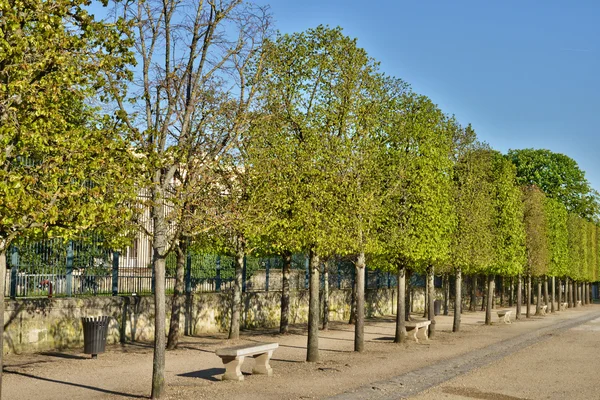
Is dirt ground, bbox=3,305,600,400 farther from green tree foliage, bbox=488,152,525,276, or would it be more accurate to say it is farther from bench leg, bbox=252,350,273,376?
green tree foliage, bbox=488,152,525,276

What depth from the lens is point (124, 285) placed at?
86.4 feet

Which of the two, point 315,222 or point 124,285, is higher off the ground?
point 315,222

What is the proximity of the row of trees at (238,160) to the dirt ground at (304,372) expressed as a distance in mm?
1246

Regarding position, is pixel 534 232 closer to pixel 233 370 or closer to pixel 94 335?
pixel 94 335

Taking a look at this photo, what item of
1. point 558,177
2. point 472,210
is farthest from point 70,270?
point 558,177

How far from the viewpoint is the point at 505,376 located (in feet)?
60.9

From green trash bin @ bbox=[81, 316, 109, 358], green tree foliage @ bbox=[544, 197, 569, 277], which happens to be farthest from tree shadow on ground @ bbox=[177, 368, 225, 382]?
green tree foliage @ bbox=[544, 197, 569, 277]

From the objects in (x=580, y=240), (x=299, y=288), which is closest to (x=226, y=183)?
(x=299, y=288)

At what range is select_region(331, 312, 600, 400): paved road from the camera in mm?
15578

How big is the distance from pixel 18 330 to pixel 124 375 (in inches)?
203

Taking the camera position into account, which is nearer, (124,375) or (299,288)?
(124,375)

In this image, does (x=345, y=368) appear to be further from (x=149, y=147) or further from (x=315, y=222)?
(x=149, y=147)

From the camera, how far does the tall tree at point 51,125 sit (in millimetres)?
10711

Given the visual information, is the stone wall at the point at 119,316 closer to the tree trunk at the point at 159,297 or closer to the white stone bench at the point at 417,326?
the white stone bench at the point at 417,326
